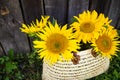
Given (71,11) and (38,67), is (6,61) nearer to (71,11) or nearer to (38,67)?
(38,67)

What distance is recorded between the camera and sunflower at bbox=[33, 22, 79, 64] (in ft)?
4.43

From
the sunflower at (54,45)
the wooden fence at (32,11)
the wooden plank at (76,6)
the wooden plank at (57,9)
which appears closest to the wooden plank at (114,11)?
the wooden fence at (32,11)

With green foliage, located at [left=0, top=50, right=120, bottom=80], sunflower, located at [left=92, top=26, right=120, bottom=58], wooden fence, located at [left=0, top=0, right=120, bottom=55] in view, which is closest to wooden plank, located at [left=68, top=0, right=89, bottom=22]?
wooden fence, located at [left=0, top=0, right=120, bottom=55]

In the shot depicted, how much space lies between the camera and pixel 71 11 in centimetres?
175

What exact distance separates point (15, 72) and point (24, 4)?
631mm

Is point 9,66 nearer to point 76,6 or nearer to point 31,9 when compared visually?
point 31,9

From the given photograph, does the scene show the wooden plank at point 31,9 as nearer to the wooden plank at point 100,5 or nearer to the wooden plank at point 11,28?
the wooden plank at point 11,28

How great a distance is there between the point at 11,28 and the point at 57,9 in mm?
343

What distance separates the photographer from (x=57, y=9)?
1706 mm

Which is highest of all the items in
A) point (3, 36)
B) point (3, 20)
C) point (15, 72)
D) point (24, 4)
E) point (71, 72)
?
point (24, 4)

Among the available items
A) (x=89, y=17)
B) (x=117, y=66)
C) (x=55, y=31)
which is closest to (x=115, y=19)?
(x=117, y=66)

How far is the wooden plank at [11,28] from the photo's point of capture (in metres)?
1.60

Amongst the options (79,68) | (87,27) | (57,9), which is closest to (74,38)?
(87,27)

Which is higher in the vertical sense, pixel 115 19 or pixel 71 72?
pixel 115 19
